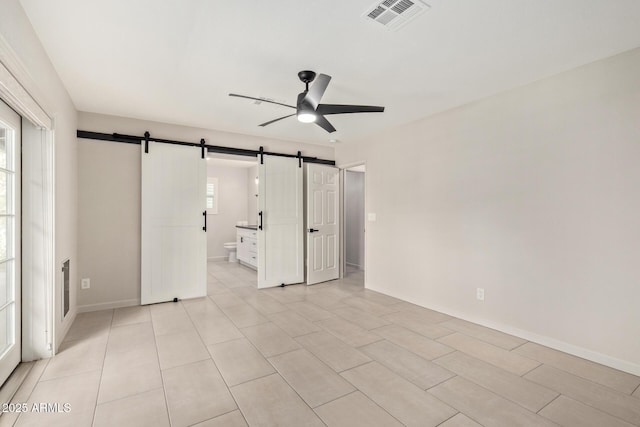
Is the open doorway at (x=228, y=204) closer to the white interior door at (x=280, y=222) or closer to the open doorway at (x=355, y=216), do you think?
the open doorway at (x=355, y=216)

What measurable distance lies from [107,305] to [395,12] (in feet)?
14.9

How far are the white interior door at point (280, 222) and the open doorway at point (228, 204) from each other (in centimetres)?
246

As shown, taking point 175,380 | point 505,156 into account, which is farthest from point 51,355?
point 505,156

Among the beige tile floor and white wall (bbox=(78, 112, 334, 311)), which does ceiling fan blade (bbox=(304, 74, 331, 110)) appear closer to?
the beige tile floor

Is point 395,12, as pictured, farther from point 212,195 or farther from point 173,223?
point 212,195

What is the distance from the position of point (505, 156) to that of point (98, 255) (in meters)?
4.98

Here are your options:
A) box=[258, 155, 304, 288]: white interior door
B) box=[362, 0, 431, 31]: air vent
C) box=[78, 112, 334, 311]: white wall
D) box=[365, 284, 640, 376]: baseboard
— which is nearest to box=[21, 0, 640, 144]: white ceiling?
box=[362, 0, 431, 31]: air vent

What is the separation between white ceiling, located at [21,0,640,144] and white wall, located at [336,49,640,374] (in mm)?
308

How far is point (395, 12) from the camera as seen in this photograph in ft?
6.53

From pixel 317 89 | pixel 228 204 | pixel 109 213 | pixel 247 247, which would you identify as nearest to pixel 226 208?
pixel 228 204

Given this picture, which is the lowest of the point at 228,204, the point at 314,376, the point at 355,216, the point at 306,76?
the point at 314,376

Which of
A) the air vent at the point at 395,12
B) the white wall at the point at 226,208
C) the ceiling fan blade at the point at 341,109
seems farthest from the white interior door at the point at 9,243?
the white wall at the point at 226,208

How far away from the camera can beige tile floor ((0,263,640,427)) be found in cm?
193

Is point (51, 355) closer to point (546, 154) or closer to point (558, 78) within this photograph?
A: point (546, 154)
